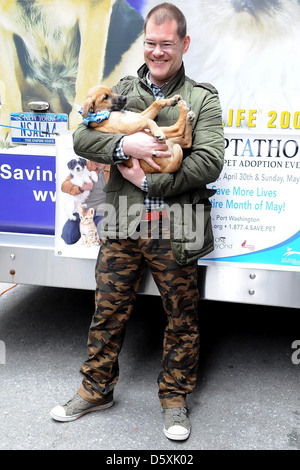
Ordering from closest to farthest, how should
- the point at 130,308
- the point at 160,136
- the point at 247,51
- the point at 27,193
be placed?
the point at 160,136, the point at 247,51, the point at 130,308, the point at 27,193

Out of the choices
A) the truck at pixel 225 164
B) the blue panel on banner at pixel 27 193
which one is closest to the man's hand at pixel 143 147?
the truck at pixel 225 164

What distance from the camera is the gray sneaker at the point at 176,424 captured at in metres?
2.59

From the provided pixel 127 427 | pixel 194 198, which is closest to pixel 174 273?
pixel 194 198

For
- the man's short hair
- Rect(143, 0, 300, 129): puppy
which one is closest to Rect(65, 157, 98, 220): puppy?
Rect(143, 0, 300, 129): puppy

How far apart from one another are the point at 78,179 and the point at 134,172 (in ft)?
1.83

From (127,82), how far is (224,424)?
5.64ft

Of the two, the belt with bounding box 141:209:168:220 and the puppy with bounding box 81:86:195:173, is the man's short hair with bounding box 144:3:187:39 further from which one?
the belt with bounding box 141:209:168:220

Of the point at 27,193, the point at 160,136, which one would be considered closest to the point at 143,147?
the point at 160,136

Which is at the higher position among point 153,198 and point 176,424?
point 153,198

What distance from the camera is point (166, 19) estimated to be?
91.5 inches

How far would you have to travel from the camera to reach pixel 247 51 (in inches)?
102

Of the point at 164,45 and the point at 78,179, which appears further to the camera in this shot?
the point at 78,179

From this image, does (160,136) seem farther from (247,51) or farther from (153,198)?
(247,51)

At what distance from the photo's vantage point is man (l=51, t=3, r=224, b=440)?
2.35 meters
